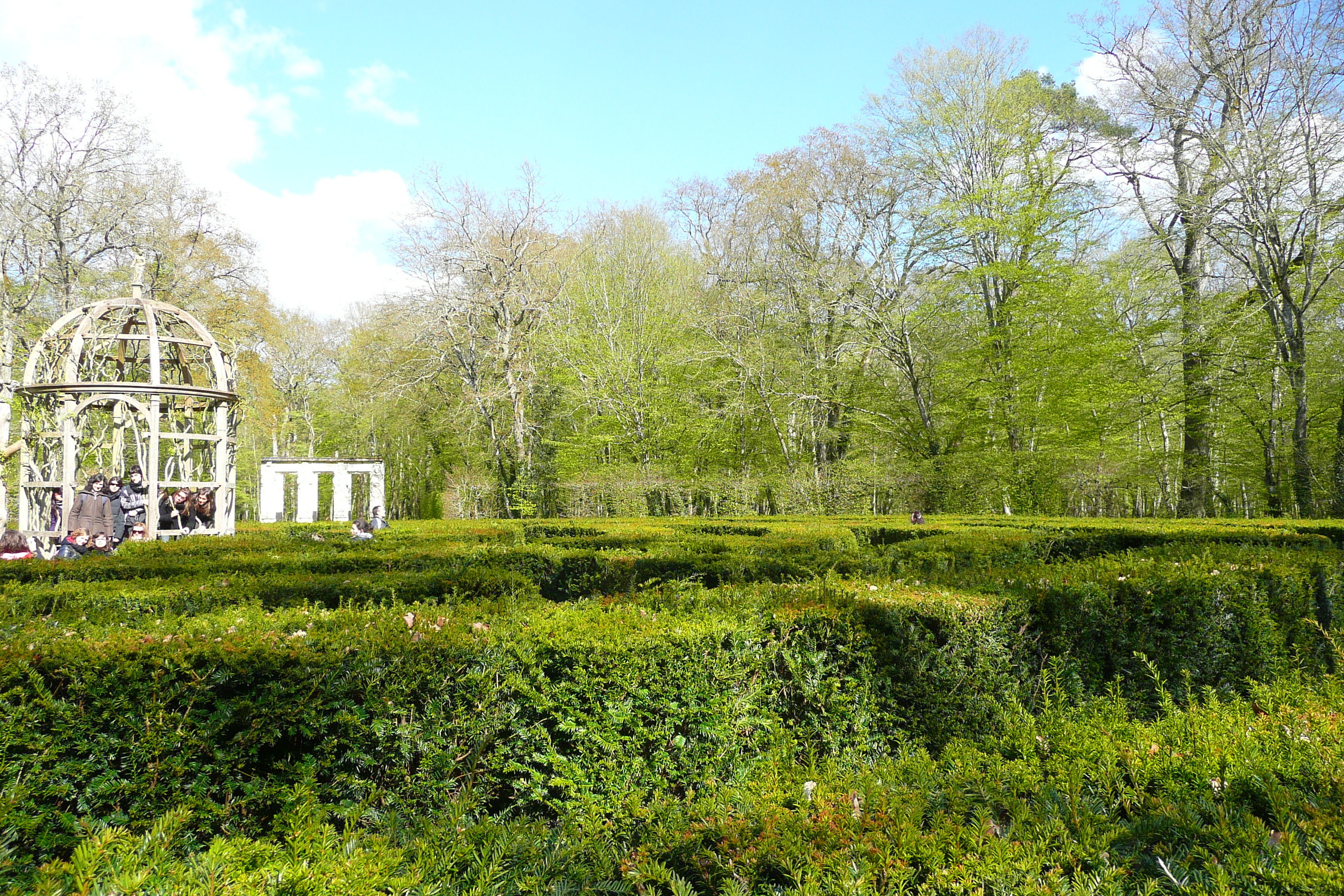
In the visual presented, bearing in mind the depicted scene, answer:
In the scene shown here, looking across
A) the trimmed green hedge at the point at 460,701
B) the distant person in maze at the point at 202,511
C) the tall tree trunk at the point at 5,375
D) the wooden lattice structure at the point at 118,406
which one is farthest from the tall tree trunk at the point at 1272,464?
the tall tree trunk at the point at 5,375

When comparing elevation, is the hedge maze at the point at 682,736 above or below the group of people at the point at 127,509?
below

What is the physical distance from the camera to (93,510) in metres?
9.98

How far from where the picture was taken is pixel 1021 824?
223cm

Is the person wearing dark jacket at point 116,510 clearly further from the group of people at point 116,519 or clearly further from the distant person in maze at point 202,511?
the distant person in maze at point 202,511

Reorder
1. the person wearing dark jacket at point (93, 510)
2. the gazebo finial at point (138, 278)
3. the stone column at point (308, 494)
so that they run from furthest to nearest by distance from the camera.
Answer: the stone column at point (308, 494) < the gazebo finial at point (138, 278) < the person wearing dark jacket at point (93, 510)

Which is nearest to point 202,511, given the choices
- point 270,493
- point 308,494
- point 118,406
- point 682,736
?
point 118,406

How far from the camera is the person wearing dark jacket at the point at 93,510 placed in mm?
9914

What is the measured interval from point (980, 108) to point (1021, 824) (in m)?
22.4

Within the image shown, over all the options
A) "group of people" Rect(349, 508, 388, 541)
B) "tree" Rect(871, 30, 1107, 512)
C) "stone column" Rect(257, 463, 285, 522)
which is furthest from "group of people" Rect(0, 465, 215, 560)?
"tree" Rect(871, 30, 1107, 512)

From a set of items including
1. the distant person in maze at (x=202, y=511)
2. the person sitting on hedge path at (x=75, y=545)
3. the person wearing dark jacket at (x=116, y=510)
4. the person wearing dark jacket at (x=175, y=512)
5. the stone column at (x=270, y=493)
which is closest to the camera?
the person sitting on hedge path at (x=75, y=545)

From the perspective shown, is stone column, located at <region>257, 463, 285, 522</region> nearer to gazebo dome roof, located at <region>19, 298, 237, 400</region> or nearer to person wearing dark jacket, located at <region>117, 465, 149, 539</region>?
gazebo dome roof, located at <region>19, 298, 237, 400</region>

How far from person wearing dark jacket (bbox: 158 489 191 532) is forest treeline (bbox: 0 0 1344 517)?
9.78 meters

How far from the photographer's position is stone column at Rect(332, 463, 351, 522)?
70.7 ft

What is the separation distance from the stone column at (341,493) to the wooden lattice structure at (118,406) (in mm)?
8331
